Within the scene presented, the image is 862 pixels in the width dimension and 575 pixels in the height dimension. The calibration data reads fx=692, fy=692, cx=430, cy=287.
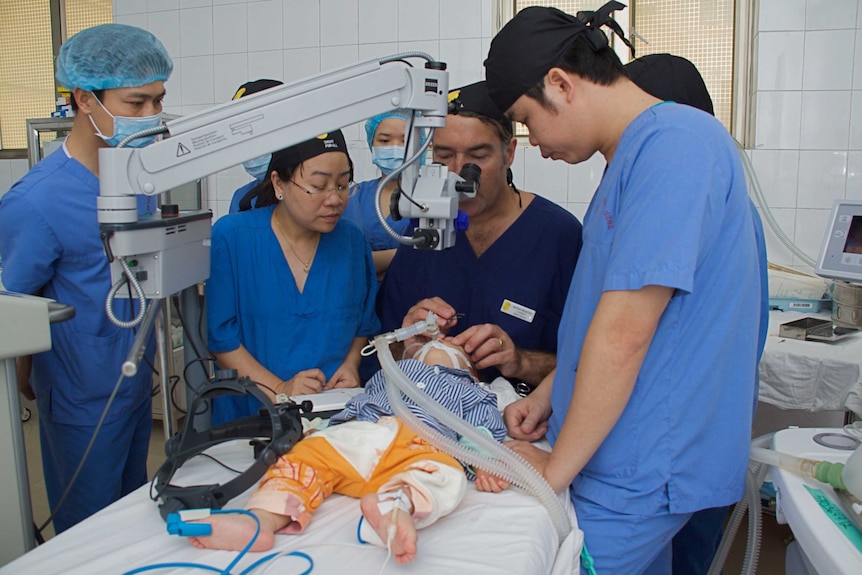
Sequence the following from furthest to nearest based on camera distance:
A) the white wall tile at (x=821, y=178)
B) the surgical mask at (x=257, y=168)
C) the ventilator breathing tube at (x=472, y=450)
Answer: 1. the white wall tile at (x=821, y=178)
2. the surgical mask at (x=257, y=168)
3. the ventilator breathing tube at (x=472, y=450)

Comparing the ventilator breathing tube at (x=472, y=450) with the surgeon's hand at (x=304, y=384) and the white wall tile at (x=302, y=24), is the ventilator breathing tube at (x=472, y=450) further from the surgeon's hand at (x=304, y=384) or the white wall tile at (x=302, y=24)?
the white wall tile at (x=302, y=24)

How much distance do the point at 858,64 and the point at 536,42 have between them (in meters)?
2.48

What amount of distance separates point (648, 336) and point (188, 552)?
0.77 m

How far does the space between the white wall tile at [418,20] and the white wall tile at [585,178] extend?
0.98 meters

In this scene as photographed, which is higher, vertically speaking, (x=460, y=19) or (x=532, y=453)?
(x=460, y=19)

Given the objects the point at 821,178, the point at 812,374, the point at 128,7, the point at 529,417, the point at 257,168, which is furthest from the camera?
the point at 128,7

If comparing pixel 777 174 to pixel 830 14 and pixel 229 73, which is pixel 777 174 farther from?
pixel 229 73

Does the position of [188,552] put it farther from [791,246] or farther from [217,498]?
[791,246]

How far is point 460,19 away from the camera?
11.3ft

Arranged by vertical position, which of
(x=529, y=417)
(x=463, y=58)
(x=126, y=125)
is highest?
(x=463, y=58)

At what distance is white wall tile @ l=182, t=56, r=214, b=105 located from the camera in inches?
151

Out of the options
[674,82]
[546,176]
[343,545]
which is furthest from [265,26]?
[343,545]

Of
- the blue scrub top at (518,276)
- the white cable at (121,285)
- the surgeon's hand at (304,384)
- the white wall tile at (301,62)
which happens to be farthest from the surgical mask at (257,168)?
the white wall tile at (301,62)

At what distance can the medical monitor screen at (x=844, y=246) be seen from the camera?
2303 mm
